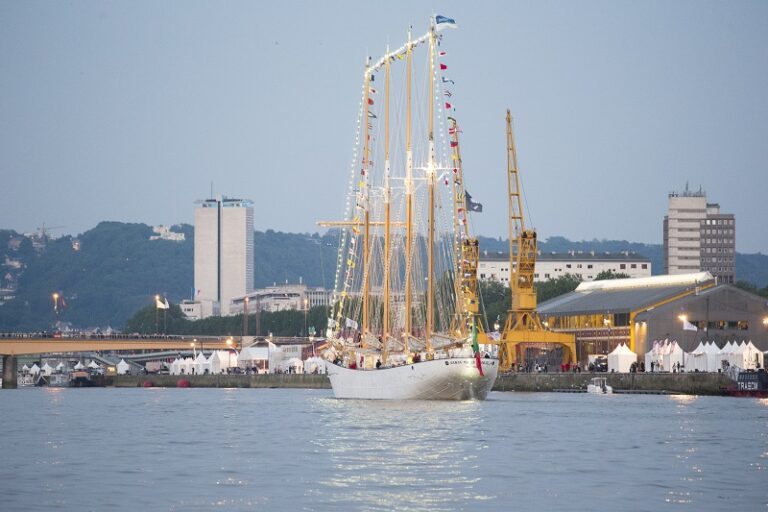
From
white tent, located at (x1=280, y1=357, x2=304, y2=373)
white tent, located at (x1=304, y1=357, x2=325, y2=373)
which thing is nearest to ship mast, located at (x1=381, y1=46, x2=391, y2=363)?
white tent, located at (x1=304, y1=357, x2=325, y2=373)

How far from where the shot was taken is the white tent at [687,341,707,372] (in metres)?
129

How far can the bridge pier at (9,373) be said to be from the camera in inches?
7525

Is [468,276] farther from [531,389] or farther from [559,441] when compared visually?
[559,441]

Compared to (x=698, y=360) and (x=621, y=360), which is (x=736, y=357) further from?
(x=621, y=360)

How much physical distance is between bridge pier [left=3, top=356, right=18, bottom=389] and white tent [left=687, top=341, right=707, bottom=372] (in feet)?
307

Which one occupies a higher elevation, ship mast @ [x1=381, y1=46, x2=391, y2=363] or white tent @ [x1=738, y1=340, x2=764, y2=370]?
ship mast @ [x1=381, y1=46, x2=391, y2=363]

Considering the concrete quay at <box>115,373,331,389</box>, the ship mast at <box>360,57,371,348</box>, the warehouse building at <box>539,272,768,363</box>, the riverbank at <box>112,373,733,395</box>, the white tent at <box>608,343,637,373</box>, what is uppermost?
the ship mast at <box>360,57,371,348</box>

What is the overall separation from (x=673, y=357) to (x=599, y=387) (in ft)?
27.2

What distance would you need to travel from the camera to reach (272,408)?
342 ft

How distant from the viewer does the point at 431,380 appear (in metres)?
100

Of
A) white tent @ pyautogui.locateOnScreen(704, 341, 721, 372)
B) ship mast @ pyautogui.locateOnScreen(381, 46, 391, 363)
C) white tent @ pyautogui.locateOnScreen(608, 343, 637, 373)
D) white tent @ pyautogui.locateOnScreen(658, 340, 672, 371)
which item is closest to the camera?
ship mast @ pyautogui.locateOnScreen(381, 46, 391, 363)

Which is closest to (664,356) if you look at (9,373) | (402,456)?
(402,456)

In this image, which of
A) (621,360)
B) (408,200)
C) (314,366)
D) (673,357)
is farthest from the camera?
(314,366)

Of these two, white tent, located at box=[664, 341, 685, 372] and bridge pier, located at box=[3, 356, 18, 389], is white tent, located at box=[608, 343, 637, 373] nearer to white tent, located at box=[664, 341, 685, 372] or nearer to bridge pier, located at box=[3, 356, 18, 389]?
white tent, located at box=[664, 341, 685, 372]
